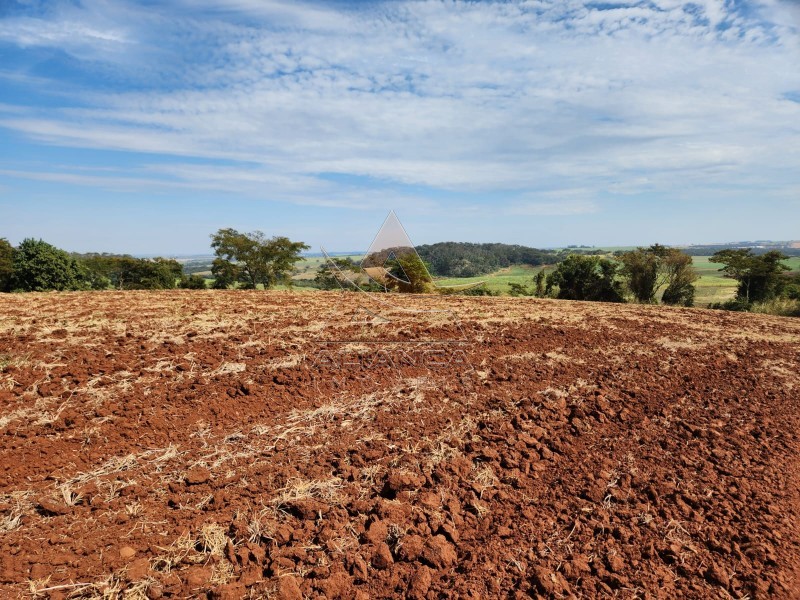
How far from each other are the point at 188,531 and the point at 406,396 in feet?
10.3

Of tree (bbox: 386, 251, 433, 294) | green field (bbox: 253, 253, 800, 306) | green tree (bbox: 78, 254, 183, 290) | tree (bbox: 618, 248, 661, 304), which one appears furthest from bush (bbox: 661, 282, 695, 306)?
green tree (bbox: 78, 254, 183, 290)

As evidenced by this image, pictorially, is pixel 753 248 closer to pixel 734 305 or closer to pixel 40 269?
pixel 734 305

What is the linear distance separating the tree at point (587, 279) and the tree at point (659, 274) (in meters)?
1.46

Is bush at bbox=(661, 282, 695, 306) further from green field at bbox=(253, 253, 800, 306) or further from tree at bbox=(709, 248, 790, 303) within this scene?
tree at bbox=(709, 248, 790, 303)

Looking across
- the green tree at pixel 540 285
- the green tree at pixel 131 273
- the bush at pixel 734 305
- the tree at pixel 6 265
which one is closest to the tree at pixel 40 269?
the tree at pixel 6 265

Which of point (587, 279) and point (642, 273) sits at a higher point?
point (642, 273)

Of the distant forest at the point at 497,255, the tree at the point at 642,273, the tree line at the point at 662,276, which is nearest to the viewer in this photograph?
the tree line at the point at 662,276

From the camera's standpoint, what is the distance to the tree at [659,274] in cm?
3167

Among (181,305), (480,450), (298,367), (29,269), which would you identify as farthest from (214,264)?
(480,450)

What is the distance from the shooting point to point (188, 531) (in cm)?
284

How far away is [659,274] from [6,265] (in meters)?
59.1

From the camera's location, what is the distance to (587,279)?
33.8 metres

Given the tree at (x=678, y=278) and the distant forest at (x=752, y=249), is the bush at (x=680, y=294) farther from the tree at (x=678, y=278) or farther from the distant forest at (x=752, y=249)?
the distant forest at (x=752, y=249)

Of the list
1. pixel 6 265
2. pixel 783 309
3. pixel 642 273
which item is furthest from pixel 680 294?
pixel 6 265
